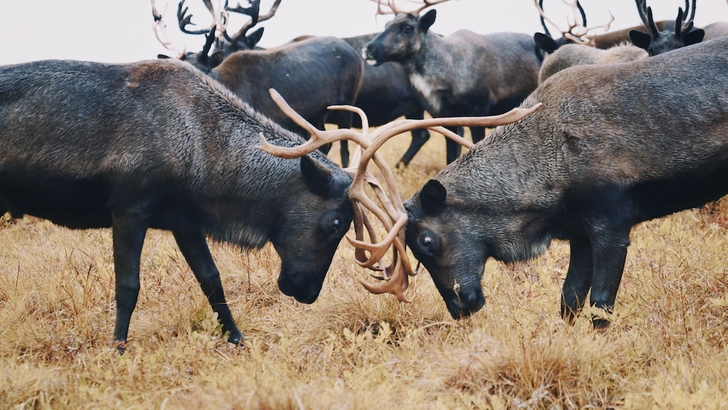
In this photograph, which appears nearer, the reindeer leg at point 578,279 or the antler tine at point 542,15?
the reindeer leg at point 578,279

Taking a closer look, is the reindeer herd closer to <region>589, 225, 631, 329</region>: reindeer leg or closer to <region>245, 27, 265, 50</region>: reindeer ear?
<region>589, 225, 631, 329</region>: reindeer leg

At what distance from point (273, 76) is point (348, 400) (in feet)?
24.1

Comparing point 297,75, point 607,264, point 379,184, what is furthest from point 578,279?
point 297,75

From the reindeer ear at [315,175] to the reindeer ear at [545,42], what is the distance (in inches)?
267

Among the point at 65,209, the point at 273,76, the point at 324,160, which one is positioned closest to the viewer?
the point at 65,209

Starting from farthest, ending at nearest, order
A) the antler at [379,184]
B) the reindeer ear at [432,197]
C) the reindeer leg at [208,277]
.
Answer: the reindeer leg at [208,277] → the reindeer ear at [432,197] → the antler at [379,184]

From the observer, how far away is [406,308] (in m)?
5.52

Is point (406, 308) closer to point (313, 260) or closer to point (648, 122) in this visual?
point (313, 260)

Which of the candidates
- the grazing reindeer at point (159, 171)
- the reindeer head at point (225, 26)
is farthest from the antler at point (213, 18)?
the grazing reindeer at point (159, 171)

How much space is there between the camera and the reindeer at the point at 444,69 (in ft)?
37.8

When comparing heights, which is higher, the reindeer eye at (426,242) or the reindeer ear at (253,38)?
the reindeer eye at (426,242)

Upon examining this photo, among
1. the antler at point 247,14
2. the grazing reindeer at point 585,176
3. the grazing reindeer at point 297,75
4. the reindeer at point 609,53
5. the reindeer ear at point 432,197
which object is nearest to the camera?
the grazing reindeer at point 585,176

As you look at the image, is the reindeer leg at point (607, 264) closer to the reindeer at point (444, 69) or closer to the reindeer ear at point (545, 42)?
the reindeer at point (444, 69)

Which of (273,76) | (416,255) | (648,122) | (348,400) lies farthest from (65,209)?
(273,76)
